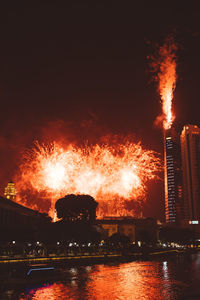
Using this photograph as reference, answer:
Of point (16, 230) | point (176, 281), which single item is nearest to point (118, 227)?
point (16, 230)

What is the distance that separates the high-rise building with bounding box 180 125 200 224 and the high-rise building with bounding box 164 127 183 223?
312 inches

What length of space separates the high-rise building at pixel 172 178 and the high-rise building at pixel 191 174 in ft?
26.0

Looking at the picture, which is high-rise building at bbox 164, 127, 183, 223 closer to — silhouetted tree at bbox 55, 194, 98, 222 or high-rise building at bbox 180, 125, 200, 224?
high-rise building at bbox 180, 125, 200, 224

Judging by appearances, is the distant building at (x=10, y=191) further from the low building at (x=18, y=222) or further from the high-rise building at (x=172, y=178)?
the high-rise building at (x=172, y=178)

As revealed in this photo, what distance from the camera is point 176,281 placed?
95.9 ft

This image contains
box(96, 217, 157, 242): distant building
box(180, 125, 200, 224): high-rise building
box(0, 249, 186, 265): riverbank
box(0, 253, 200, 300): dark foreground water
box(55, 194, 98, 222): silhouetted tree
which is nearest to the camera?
box(0, 253, 200, 300): dark foreground water

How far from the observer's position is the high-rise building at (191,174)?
169 meters

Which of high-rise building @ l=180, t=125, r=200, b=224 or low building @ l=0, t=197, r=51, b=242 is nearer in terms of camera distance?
low building @ l=0, t=197, r=51, b=242

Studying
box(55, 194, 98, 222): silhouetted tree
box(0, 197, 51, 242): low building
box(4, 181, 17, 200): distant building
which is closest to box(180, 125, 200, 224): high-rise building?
box(4, 181, 17, 200): distant building

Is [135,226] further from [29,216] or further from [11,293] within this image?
[11,293]

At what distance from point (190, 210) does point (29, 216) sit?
10894 centimetres

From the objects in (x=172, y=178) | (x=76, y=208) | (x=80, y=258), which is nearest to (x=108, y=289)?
(x=80, y=258)

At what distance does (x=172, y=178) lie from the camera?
185m

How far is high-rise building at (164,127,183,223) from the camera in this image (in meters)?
182
